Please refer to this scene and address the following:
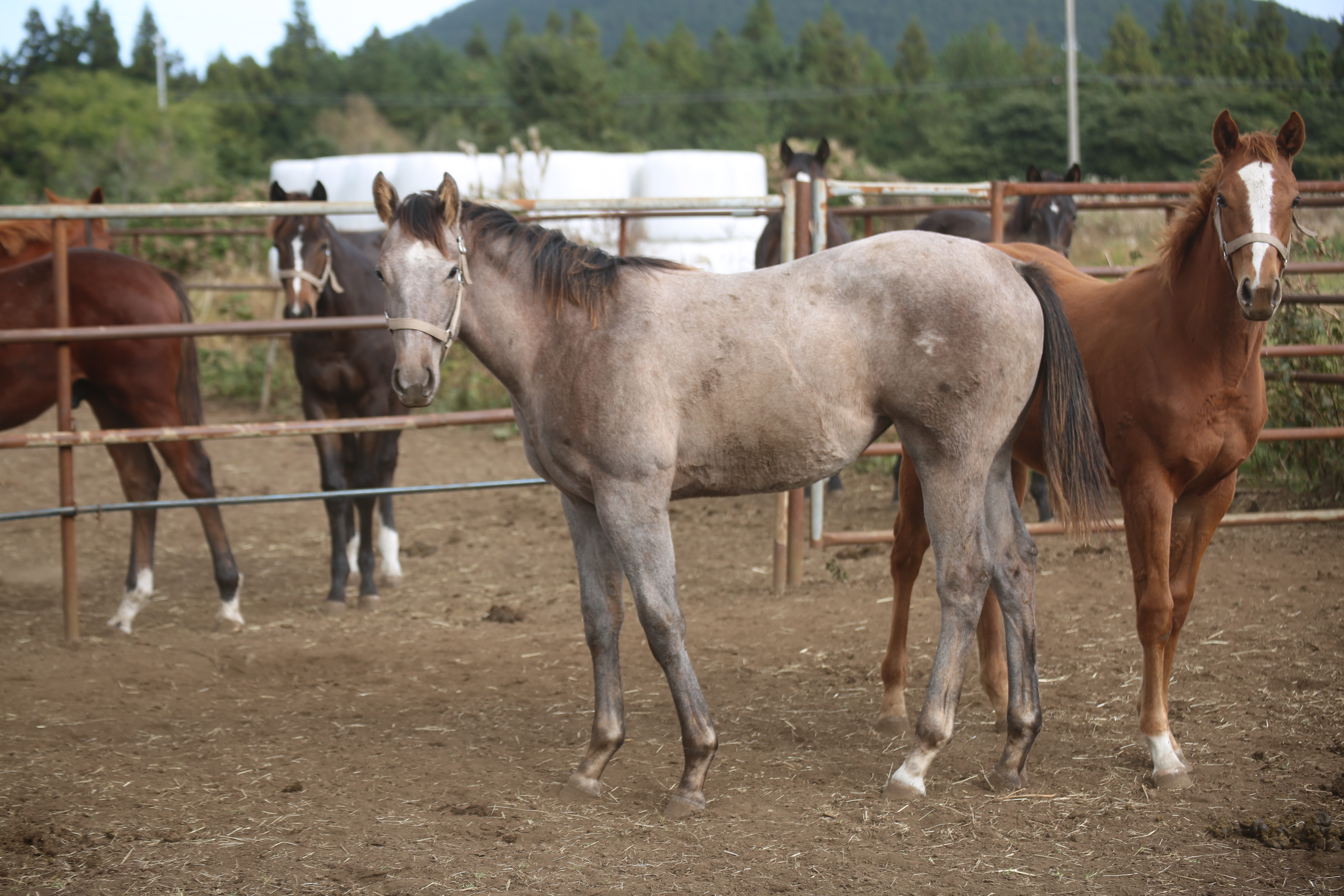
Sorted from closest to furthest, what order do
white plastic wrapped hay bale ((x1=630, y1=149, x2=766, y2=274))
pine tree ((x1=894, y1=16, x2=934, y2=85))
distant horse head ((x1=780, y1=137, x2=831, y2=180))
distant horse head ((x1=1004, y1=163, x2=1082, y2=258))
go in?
1. distant horse head ((x1=1004, y1=163, x2=1082, y2=258))
2. distant horse head ((x1=780, y1=137, x2=831, y2=180))
3. white plastic wrapped hay bale ((x1=630, y1=149, x2=766, y2=274))
4. pine tree ((x1=894, y1=16, x2=934, y2=85))

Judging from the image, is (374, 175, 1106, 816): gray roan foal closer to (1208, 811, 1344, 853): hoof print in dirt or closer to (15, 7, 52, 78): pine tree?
(1208, 811, 1344, 853): hoof print in dirt

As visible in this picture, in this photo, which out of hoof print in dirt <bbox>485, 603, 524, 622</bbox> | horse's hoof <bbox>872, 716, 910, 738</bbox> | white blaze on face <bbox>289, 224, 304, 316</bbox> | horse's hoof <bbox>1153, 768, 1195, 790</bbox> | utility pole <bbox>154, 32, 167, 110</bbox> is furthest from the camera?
utility pole <bbox>154, 32, 167, 110</bbox>

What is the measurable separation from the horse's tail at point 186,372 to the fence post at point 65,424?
470 mm

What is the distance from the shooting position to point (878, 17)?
150000mm

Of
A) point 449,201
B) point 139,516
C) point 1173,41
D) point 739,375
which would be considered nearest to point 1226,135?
point 739,375

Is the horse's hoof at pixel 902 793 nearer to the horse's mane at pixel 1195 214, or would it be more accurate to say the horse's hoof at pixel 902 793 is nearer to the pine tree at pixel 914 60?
the horse's mane at pixel 1195 214

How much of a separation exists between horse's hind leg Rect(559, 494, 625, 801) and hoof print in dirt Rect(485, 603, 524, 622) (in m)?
1.79

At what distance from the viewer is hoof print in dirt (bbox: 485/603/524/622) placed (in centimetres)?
481

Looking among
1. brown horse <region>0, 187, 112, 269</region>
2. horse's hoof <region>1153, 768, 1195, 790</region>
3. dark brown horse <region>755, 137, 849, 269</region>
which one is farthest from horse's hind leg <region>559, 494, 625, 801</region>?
brown horse <region>0, 187, 112, 269</region>

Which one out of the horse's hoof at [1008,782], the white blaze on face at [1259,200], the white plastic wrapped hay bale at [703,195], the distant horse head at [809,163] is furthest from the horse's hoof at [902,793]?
the white plastic wrapped hay bale at [703,195]

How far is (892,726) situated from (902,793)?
0.57m

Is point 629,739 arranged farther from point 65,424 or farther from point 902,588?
point 65,424

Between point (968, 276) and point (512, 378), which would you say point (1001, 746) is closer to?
point (968, 276)

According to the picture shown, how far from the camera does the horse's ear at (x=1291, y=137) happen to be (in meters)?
2.92
